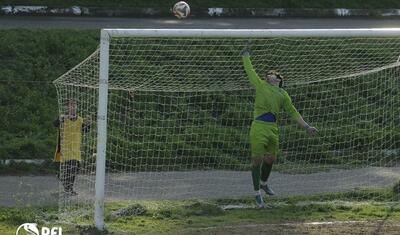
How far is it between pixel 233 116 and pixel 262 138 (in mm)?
3789

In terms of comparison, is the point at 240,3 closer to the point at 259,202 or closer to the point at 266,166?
the point at 266,166

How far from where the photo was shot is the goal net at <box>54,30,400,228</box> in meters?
11.4

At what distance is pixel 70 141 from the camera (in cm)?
1031

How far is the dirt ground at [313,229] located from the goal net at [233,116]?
1.60 m

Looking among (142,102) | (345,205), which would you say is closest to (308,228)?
(345,205)

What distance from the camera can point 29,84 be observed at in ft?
45.7

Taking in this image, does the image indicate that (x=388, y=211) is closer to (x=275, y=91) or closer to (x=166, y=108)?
(x=275, y=91)

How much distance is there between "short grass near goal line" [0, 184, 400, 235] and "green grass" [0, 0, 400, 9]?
10.8 m

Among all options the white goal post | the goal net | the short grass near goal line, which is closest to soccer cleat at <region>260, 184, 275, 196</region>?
the short grass near goal line

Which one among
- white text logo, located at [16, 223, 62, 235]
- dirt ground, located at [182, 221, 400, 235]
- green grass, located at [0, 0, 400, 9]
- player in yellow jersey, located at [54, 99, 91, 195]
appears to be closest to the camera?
white text logo, located at [16, 223, 62, 235]

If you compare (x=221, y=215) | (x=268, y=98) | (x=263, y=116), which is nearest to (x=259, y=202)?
(x=221, y=215)

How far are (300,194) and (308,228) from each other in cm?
179

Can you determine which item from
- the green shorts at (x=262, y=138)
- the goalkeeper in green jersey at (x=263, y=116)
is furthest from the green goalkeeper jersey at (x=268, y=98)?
the green shorts at (x=262, y=138)

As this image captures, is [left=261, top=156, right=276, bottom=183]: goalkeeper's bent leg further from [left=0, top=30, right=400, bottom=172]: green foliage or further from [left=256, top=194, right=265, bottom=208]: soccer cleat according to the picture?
[left=0, top=30, right=400, bottom=172]: green foliage
